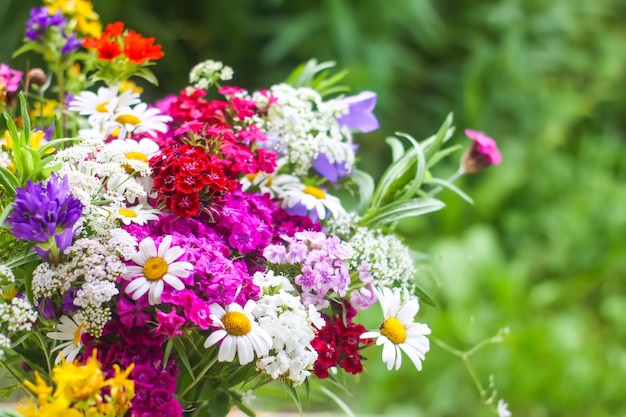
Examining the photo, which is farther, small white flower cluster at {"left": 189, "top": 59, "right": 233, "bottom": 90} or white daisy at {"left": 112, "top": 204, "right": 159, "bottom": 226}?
small white flower cluster at {"left": 189, "top": 59, "right": 233, "bottom": 90}

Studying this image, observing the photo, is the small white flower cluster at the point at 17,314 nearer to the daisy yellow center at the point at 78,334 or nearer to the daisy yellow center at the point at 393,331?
the daisy yellow center at the point at 78,334

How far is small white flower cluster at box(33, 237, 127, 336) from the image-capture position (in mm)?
502

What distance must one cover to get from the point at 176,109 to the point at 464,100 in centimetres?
168

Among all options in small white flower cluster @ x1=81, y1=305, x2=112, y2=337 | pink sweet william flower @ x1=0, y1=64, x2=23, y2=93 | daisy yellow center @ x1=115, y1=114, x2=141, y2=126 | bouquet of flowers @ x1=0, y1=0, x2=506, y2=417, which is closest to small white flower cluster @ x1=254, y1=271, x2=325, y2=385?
bouquet of flowers @ x1=0, y1=0, x2=506, y2=417

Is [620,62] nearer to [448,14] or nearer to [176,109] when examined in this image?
[448,14]

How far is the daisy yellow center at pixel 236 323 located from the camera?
20.5 inches

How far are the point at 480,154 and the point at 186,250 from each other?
1.14ft

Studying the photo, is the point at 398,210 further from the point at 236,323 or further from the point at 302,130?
the point at 236,323

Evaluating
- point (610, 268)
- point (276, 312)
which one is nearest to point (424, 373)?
point (610, 268)

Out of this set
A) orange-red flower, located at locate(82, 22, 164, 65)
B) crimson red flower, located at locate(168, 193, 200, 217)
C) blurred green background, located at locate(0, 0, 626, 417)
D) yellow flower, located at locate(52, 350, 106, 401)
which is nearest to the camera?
yellow flower, located at locate(52, 350, 106, 401)

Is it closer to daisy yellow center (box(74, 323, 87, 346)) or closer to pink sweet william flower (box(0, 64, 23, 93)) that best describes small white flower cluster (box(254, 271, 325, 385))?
daisy yellow center (box(74, 323, 87, 346))

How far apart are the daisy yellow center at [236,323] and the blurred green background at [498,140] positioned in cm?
113

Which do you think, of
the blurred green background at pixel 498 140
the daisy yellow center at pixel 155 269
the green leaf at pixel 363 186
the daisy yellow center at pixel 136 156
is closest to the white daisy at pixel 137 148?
the daisy yellow center at pixel 136 156

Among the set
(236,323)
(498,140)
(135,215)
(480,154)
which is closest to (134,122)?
(135,215)
